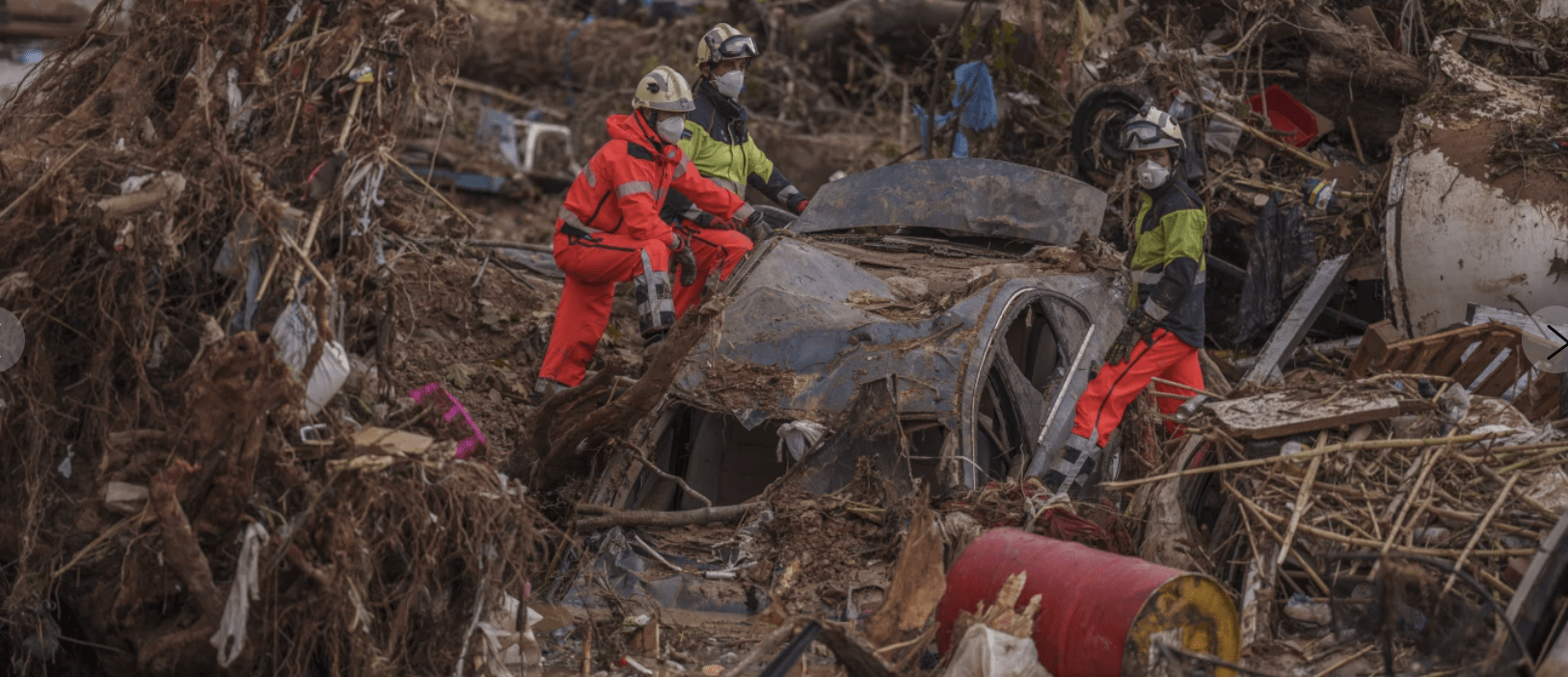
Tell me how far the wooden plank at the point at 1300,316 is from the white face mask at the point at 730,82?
332 cm

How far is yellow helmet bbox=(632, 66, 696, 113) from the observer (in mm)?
6520

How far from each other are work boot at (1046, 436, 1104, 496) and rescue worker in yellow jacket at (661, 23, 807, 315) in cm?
210

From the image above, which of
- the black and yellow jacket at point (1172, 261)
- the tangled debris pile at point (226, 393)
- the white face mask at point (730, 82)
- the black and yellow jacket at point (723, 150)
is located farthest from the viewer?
the white face mask at point (730, 82)

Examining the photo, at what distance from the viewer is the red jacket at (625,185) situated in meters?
6.49

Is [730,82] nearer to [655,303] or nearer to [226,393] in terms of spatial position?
[655,303]

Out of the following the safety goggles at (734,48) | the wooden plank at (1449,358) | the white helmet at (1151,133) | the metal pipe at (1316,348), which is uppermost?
the safety goggles at (734,48)

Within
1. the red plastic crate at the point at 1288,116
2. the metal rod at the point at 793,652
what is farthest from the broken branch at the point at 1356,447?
the red plastic crate at the point at 1288,116

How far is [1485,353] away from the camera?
6.59 meters

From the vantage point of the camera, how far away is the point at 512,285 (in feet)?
28.7

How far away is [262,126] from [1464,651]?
3.87m

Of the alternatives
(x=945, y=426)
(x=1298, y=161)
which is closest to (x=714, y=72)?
(x=945, y=426)

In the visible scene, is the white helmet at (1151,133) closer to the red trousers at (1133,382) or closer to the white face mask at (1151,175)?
the white face mask at (1151,175)

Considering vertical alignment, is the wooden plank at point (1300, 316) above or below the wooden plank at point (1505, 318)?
below

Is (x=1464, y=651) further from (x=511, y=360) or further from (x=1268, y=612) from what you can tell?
(x=511, y=360)
